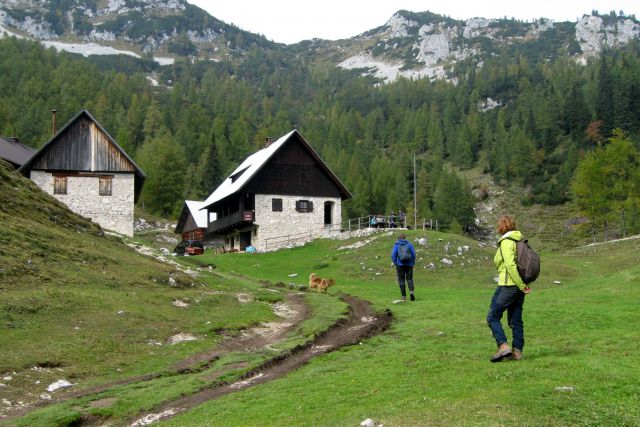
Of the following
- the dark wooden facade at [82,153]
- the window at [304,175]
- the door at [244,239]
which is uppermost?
the dark wooden facade at [82,153]

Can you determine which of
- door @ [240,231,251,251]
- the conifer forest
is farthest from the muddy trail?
the conifer forest

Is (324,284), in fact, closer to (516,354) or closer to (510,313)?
(510,313)

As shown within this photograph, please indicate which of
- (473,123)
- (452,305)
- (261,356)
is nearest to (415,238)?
(452,305)

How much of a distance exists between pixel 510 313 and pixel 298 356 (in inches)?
233

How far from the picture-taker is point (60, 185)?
5616cm

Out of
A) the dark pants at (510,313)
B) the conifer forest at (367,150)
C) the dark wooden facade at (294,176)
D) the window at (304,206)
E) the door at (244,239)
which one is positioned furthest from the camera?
the conifer forest at (367,150)

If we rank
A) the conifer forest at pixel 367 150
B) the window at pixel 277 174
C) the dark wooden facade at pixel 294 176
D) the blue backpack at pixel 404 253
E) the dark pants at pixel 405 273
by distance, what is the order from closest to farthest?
1. the blue backpack at pixel 404 253
2. the dark pants at pixel 405 273
3. the dark wooden facade at pixel 294 176
4. the window at pixel 277 174
5. the conifer forest at pixel 367 150

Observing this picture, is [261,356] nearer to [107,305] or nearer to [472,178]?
[107,305]

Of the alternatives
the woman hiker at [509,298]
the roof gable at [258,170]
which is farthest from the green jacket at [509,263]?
the roof gable at [258,170]

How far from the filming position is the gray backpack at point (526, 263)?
12.4 meters

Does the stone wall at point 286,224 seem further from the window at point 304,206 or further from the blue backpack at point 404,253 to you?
the blue backpack at point 404,253

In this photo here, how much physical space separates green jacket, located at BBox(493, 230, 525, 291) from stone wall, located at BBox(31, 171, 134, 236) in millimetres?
48073

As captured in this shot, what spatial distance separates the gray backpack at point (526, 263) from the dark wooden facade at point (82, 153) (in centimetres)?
4936

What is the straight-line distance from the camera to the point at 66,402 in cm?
1291
